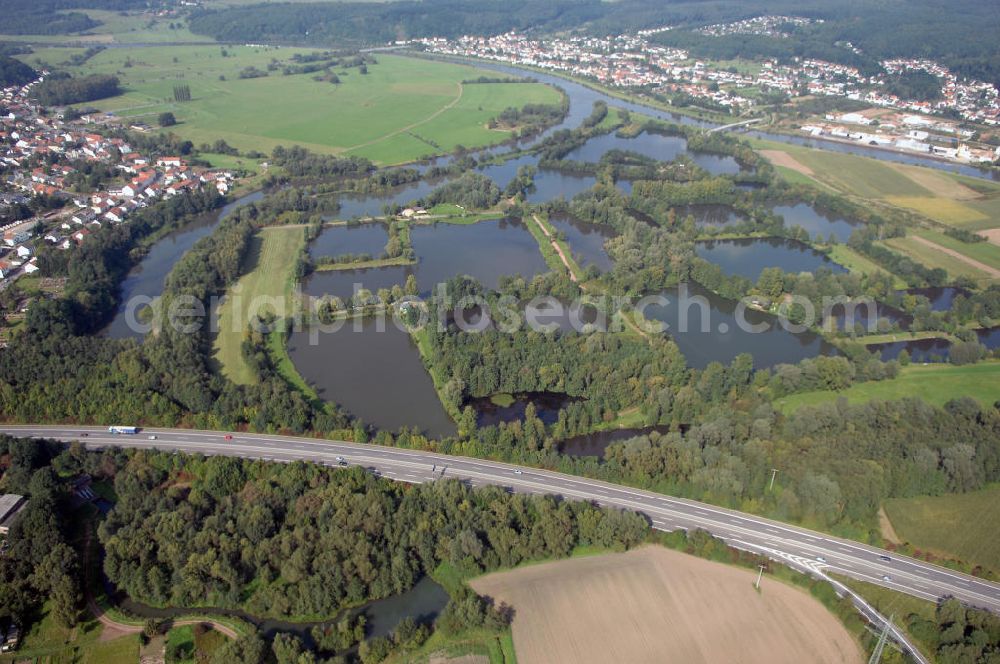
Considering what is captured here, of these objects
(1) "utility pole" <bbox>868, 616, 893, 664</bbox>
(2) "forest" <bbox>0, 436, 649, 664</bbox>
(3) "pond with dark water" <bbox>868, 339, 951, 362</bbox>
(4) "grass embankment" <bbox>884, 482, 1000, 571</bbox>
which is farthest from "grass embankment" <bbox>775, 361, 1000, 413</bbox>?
(2) "forest" <bbox>0, 436, 649, 664</bbox>

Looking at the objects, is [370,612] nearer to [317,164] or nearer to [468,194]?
[468,194]

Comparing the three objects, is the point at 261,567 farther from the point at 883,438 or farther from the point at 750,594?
the point at 883,438

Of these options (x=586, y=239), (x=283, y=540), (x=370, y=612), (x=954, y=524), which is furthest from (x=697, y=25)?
(x=370, y=612)

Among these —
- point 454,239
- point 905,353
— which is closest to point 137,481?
point 454,239

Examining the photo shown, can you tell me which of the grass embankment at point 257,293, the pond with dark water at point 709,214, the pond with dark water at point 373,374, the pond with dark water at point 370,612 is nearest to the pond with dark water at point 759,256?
the pond with dark water at point 709,214

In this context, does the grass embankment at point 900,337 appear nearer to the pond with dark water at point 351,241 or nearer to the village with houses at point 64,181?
the pond with dark water at point 351,241
